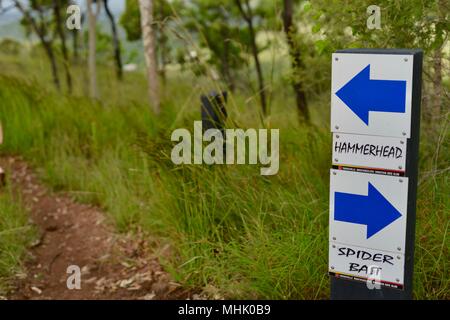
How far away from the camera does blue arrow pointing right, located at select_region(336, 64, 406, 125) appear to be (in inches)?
114

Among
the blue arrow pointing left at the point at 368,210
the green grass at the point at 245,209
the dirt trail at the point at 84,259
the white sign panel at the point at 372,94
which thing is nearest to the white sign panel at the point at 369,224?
the blue arrow pointing left at the point at 368,210

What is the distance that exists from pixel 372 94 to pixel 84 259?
3066mm

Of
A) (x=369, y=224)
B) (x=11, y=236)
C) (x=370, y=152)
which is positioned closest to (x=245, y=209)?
(x=369, y=224)

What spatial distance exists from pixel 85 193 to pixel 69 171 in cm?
48

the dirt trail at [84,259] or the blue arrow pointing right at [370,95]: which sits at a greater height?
the blue arrow pointing right at [370,95]

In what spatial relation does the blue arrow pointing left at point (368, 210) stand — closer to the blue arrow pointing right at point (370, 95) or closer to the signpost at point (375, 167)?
the signpost at point (375, 167)

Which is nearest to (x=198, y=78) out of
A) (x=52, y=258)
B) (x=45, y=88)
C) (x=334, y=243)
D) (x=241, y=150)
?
(x=241, y=150)

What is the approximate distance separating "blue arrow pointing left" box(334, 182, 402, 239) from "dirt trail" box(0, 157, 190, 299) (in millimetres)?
1616

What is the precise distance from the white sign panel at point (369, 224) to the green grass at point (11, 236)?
8.31ft

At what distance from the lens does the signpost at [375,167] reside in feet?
9.51

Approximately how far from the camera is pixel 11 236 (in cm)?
527

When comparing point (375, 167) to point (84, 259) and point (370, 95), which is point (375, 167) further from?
point (84, 259)

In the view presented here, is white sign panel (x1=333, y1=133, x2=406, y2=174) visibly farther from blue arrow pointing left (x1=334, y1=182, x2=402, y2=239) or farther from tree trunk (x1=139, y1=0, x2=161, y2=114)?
tree trunk (x1=139, y1=0, x2=161, y2=114)

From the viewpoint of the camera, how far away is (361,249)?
3.11 m
